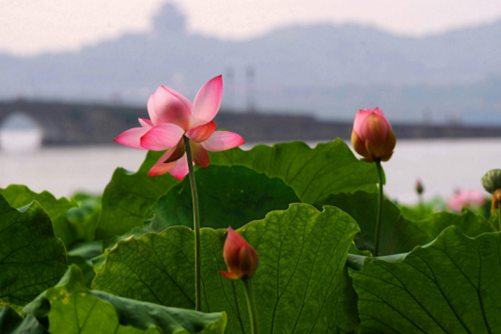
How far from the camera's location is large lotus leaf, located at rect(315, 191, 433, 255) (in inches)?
17.3

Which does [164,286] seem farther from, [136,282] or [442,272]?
[442,272]

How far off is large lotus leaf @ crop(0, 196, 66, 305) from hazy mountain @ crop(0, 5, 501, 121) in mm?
69756

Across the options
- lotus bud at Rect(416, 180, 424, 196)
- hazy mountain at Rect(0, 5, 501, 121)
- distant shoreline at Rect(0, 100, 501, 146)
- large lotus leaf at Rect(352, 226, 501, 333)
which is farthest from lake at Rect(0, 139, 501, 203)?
hazy mountain at Rect(0, 5, 501, 121)

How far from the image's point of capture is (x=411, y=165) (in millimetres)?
24109

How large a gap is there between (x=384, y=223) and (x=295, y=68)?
9249cm

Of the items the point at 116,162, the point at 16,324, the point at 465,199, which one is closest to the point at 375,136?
the point at 16,324

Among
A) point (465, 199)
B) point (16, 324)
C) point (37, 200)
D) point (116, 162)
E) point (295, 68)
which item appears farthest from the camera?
point (295, 68)

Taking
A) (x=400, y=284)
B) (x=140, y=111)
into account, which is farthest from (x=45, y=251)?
(x=140, y=111)

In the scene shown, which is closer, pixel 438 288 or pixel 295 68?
pixel 438 288

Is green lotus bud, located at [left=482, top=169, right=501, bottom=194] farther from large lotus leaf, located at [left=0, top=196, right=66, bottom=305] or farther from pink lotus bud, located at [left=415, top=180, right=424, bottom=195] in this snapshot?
pink lotus bud, located at [left=415, top=180, right=424, bottom=195]

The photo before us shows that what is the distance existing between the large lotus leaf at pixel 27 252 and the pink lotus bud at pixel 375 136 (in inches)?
5.9

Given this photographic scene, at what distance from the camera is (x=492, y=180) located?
429 mm

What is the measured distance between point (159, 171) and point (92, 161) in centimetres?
2407

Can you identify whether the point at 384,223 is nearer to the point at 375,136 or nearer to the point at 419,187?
the point at 375,136
